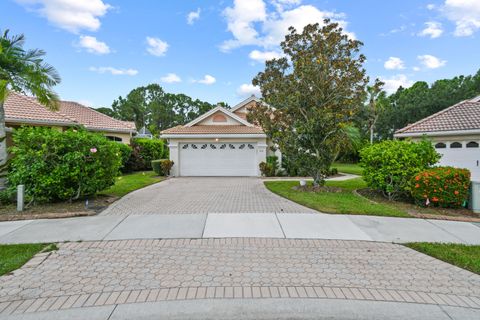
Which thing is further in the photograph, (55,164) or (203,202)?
(203,202)

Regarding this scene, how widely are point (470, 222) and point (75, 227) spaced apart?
9.54 m

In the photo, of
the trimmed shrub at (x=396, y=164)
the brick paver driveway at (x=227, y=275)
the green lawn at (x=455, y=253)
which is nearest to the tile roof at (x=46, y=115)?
the brick paver driveway at (x=227, y=275)

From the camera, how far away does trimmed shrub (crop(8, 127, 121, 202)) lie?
7086 mm

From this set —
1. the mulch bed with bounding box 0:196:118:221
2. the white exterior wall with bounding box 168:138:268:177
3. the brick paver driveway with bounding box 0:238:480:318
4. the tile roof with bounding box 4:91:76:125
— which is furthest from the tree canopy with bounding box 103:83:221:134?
the brick paver driveway with bounding box 0:238:480:318

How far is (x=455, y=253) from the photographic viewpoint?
4227 millimetres

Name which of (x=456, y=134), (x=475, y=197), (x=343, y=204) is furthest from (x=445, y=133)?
(x=343, y=204)

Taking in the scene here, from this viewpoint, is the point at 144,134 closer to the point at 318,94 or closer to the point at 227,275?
the point at 318,94

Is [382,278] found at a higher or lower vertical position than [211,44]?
lower

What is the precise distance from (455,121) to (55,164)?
15839 millimetres

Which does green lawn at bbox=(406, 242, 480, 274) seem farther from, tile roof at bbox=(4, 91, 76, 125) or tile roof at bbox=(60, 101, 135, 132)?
tile roof at bbox=(60, 101, 135, 132)

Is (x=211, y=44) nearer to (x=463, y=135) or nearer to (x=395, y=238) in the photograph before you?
(x=463, y=135)

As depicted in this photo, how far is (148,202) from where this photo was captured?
26.4ft

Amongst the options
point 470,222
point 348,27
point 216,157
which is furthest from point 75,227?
point 348,27

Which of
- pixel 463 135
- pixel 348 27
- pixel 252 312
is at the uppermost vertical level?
pixel 348 27
